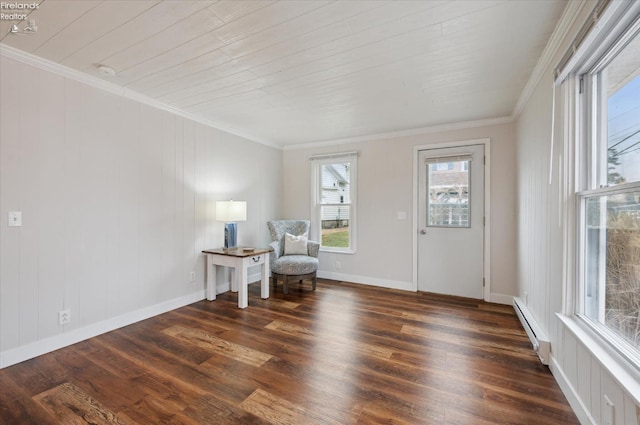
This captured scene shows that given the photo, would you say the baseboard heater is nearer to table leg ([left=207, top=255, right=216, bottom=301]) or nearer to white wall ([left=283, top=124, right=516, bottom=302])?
white wall ([left=283, top=124, right=516, bottom=302])

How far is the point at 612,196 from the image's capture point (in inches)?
56.1

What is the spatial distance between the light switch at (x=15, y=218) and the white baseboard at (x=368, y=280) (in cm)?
370

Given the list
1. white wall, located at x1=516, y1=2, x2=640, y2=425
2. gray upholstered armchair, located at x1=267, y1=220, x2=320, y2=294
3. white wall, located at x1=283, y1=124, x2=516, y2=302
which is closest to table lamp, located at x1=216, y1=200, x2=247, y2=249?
gray upholstered armchair, located at x1=267, y1=220, x2=320, y2=294

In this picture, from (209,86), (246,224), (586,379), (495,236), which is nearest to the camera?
(586,379)

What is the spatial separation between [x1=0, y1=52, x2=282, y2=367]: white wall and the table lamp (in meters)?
0.22

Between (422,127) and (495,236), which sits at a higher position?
(422,127)

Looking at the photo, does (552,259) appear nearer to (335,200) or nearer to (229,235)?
(335,200)

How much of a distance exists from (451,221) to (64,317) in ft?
14.4

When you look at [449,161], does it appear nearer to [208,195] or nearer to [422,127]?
[422,127]

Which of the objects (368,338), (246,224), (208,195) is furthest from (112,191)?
(368,338)

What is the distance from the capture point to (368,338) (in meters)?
2.60

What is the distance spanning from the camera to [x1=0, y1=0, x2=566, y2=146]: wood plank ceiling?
167cm

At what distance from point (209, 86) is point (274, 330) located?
252 cm

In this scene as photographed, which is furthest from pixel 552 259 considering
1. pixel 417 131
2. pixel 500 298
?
pixel 417 131
